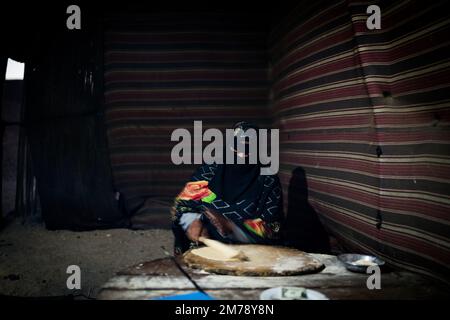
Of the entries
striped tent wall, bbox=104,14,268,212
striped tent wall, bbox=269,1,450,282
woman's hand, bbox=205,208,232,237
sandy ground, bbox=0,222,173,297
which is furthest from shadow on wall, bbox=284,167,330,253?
sandy ground, bbox=0,222,173,297

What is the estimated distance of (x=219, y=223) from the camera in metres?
2.61

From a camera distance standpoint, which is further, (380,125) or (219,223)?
(380,125)

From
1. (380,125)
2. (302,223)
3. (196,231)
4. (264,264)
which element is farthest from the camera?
(302,223)

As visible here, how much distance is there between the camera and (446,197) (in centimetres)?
218

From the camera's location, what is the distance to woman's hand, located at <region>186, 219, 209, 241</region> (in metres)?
2.58

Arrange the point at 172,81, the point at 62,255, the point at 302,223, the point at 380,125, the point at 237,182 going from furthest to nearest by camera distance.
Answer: the point at 172,81 → the point at 62,255 → the point at 302,223 → the point at 237,182 → the point at 380,125

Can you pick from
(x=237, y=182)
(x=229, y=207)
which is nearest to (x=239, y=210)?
(x=229, y=207)

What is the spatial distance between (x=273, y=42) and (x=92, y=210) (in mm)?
3841

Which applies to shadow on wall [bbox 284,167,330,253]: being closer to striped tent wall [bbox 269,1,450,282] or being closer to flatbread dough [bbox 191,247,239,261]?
striped tent wall [bbox 269,1,450,282]

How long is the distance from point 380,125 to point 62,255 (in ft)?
13.7

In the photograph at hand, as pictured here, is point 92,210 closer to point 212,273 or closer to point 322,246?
point 322,246

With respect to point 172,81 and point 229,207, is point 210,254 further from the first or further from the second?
point 172,81

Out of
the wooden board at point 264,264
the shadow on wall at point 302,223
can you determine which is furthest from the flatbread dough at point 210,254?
the shadow on wall at point 302,223
